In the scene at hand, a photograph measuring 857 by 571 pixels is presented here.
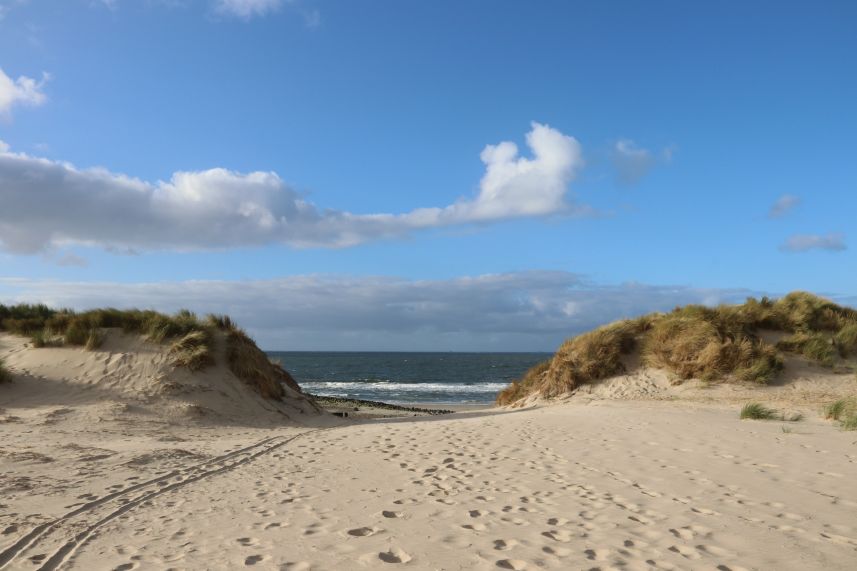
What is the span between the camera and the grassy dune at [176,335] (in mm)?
15688

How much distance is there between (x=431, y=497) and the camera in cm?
631

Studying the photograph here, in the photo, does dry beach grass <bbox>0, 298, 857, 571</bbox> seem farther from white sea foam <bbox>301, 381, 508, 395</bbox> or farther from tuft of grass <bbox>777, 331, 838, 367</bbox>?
white sea foam <bbox>301, 381, 508, 395</bbox>

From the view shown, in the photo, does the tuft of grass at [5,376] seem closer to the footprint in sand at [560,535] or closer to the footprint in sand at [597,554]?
the footprint in sand at [560,535]

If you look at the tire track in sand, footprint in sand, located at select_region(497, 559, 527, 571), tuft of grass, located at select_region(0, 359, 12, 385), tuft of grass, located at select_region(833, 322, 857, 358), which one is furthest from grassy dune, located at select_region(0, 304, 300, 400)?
tuft of grass, located at select_region(833, 322, 857, 358)

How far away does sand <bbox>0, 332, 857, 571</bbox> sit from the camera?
14.8 feet

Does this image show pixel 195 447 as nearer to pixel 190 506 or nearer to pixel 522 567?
pixel 190 506

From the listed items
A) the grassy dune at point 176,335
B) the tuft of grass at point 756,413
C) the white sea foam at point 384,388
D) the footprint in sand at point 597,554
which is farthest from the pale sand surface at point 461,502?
the white sea foam at point 384,388

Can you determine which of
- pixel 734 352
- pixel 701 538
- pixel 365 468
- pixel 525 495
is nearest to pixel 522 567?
pixel 701 538

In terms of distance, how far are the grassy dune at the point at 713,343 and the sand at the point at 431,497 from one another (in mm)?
5478

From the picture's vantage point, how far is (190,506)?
6.01 m

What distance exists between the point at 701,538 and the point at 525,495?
1.95 meters

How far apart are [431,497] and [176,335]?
1221 centimetres

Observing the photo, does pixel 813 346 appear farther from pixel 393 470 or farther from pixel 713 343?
pixel 393 470

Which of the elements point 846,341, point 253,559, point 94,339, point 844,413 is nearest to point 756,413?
point 844,413
